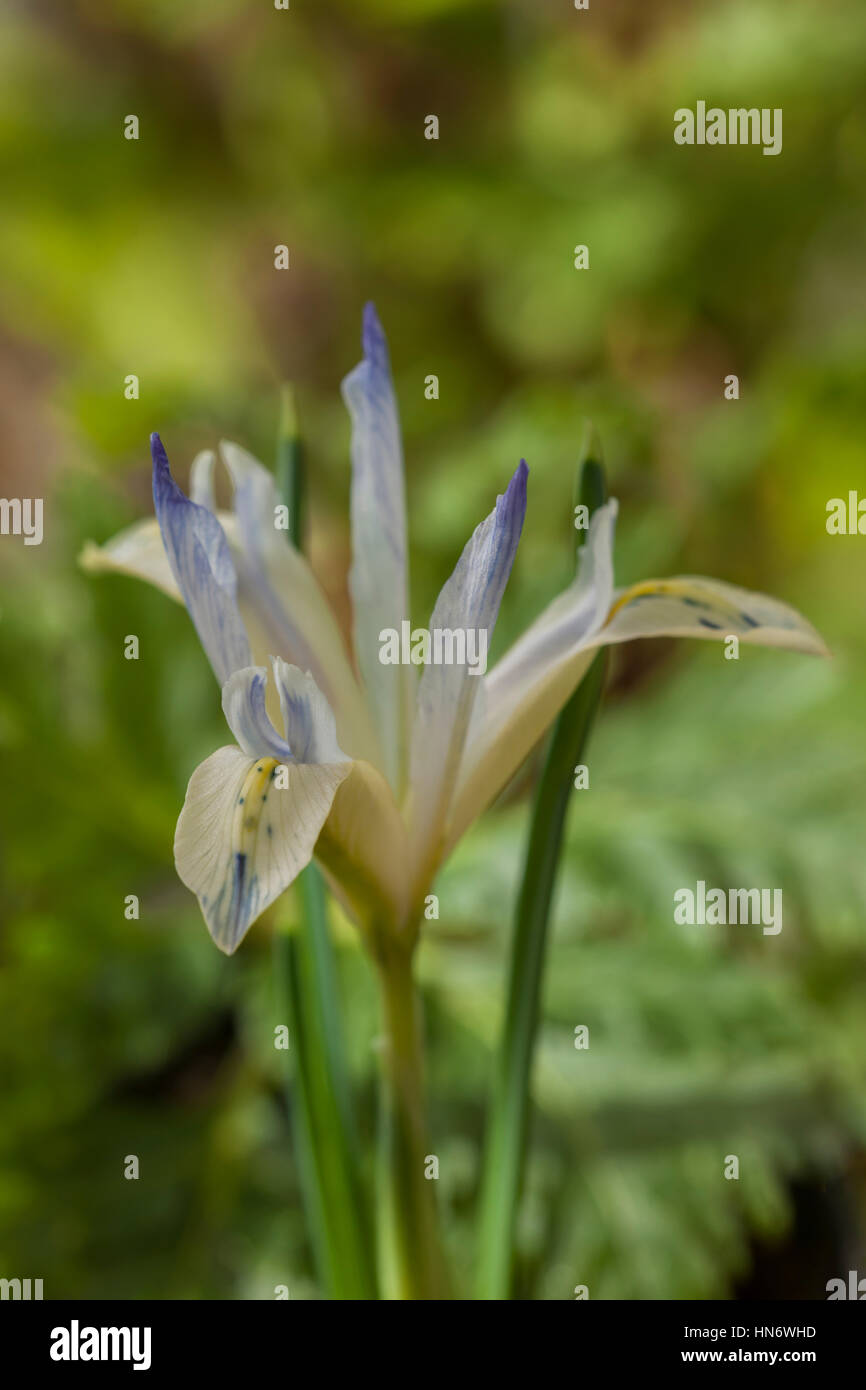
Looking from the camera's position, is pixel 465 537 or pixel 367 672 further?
pixel 465 537

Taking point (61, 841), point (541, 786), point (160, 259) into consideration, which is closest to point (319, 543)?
point (61, 841)

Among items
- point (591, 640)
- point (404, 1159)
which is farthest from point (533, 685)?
point (404, 1159)

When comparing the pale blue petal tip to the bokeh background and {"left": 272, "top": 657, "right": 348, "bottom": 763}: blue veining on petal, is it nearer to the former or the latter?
{"left": 272, "top": 657, "right": 348, "bottom": 763}: blue veining on petal

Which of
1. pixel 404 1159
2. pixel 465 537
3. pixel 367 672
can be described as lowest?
pixel 404 1159

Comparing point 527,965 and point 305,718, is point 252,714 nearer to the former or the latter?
point 305,718

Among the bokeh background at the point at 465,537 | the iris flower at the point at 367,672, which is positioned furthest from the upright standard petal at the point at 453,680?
the bokeh background at the point at 465,537

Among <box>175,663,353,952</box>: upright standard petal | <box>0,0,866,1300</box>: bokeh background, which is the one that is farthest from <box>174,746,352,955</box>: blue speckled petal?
<box>0,0,866,1300</box>: bokeh background

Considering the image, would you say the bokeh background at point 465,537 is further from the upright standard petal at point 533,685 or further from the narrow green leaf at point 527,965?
the upright standard petal at point 533,685
